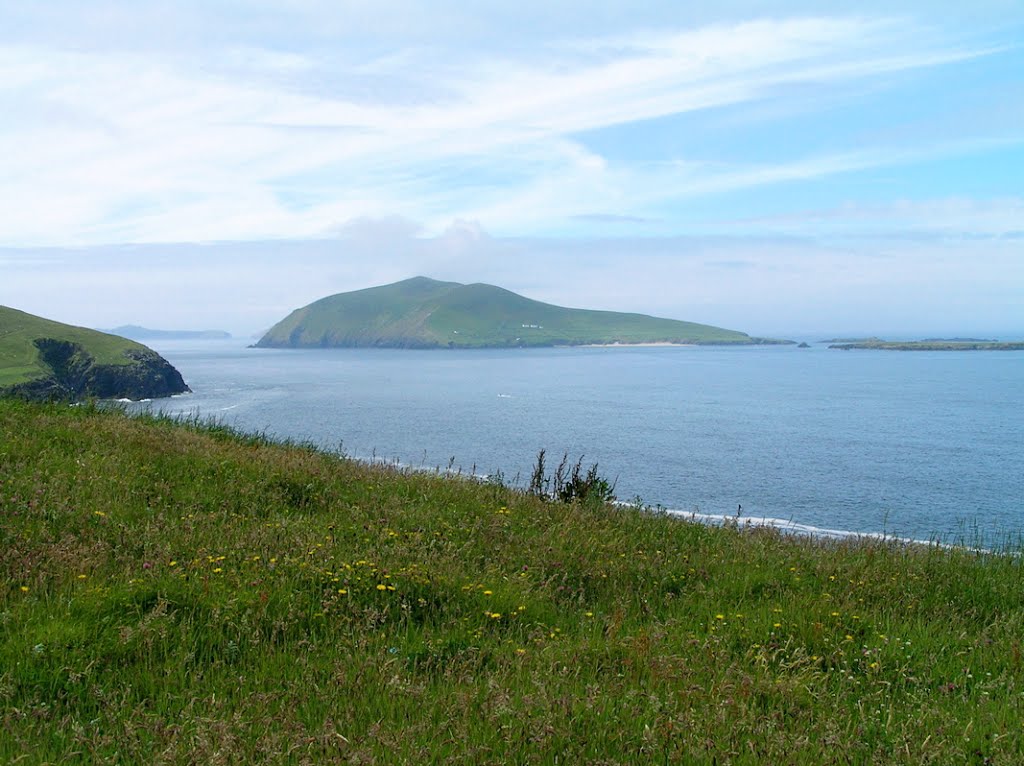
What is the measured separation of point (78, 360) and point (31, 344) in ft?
17.6

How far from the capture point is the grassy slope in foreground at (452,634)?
4.59m

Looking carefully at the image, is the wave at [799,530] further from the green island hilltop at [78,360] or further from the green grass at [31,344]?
the green island hilltop at [78,360]

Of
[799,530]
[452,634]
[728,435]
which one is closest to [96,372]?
[728,435]

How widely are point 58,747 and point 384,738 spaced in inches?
76.1

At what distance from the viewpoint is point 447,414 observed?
7606 centimetres

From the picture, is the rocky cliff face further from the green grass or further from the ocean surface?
the ocean surface

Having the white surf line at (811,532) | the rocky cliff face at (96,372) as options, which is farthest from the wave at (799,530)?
the rocky cliff face at (96,372)

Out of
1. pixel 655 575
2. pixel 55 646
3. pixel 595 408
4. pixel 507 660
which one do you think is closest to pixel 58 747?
pixel 55 646

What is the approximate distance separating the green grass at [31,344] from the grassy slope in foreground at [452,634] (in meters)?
74.8

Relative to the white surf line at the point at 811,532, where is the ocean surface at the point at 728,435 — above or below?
below

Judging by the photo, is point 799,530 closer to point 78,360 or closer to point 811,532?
point 811,532

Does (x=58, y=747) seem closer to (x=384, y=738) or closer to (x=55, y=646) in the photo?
(x=55, y=646)

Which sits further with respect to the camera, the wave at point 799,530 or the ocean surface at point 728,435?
the ocean surface at point 728,435

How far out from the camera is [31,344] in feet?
294
